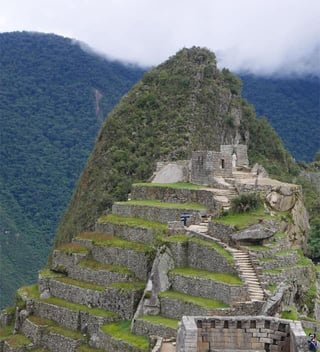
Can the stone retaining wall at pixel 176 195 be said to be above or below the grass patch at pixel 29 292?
above

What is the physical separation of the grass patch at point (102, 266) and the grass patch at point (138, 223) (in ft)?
5.01

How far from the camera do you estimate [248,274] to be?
65.1ft

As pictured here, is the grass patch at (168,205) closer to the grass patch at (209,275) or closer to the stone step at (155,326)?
the grass patch at (209,275)

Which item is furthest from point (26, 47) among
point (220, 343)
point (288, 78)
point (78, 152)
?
point (220, 343)

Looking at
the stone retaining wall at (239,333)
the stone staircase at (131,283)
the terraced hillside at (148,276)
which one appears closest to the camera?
the stone retaining wall at (239,333)

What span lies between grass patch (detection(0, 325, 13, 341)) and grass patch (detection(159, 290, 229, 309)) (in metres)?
9.37

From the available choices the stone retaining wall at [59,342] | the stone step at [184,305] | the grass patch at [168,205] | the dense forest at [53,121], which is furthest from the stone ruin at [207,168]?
the dense forest at [53,121]

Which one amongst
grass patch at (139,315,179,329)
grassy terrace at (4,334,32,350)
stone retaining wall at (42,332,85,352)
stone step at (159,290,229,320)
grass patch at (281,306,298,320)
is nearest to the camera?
grass patch at (281,306,298,320)

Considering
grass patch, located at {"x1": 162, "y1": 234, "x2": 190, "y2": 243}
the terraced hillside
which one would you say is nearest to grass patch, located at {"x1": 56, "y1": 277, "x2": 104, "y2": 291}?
the terraced hillside

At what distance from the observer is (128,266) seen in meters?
24.7

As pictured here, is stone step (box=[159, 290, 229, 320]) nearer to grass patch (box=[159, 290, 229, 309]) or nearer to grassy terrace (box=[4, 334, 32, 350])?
grass patch (box=[159, 290, 229, 309])

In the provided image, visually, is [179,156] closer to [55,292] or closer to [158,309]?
[55,292]

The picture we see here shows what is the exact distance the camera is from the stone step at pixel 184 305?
19.2 metres

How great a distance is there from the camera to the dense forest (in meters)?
65.3
